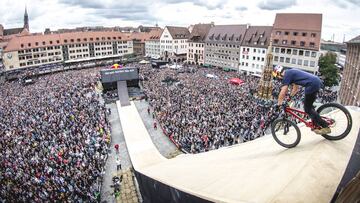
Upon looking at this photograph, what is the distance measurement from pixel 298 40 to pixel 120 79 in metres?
45.6

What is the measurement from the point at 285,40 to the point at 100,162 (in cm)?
5836

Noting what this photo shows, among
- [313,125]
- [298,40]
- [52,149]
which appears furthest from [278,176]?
[298,40]

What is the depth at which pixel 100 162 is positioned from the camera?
21.0 m

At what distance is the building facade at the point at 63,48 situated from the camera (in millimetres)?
78875

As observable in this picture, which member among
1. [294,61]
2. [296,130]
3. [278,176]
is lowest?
[278,176]

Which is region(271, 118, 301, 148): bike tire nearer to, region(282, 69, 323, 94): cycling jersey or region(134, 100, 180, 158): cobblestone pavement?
region(282, 69, 323, 94): cycling jersey

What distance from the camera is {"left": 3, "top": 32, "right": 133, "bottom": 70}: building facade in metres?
78.9

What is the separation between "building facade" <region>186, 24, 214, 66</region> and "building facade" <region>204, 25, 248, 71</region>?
11.5 ft

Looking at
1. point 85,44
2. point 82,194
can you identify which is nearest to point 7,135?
point 82,194

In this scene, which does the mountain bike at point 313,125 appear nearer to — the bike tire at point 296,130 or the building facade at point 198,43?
the bike tire at point 296,130

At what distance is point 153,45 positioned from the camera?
354ft

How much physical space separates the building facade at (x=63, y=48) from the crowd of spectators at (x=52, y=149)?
49.6 metres

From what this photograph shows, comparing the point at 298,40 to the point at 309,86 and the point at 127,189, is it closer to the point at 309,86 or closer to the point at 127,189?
the point at 127,189

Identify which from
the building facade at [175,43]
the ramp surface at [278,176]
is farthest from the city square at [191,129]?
the building facade at [175,43]
